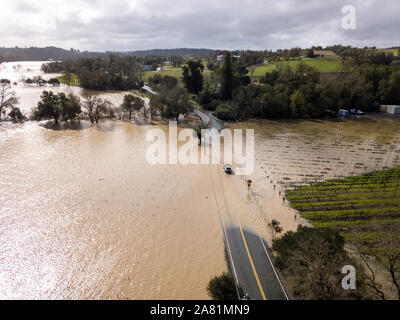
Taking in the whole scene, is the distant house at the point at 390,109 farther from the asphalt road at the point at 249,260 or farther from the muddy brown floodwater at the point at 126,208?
the asphalt road at the point at 249,260

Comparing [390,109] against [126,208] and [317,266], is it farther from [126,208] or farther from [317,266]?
[126,208]

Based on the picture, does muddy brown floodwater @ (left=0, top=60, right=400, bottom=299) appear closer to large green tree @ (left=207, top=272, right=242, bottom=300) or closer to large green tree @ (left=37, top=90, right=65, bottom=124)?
large green tree @ (left=207, top=272, right=242, bottom=300)

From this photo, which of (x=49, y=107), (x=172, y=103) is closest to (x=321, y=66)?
(x=172, y=103)

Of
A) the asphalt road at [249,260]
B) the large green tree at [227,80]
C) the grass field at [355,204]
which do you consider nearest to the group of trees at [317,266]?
the asphalt road at [249,260]

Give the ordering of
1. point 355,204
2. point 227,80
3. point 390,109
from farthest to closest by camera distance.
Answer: point 227,80 < point 390,109 < point 355,204

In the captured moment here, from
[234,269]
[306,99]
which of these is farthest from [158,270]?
[306,99]

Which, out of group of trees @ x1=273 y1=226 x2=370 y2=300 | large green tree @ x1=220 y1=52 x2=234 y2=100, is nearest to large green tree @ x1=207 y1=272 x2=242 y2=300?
group of trees @ x1=273 y1=226 x2=370 y2=300
